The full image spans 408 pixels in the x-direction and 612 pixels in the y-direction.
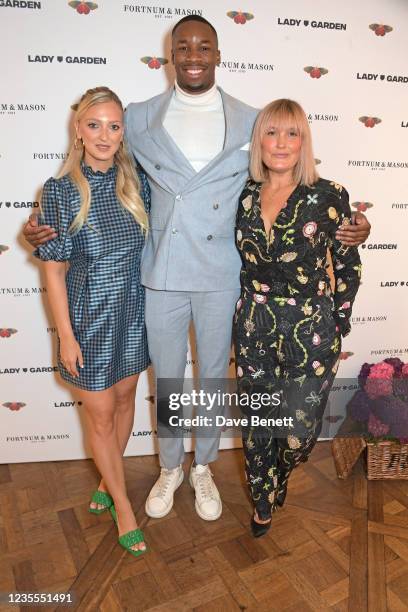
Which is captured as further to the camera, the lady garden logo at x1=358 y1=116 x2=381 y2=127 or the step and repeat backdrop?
the lady garden logo at x1=358 y1=116 x2=381 y2=127

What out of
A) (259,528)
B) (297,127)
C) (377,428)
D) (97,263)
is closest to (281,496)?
(259,528)

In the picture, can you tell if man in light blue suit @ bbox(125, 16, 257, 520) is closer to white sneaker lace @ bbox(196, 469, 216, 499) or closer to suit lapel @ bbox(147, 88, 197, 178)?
suit lapel @ bbox(147, 88, 197, 178)

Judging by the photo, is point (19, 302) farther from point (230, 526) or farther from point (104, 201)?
point (230, 526)

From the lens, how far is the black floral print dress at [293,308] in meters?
1.74

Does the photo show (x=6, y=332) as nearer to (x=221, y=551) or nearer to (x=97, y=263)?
(x=97, y=263)

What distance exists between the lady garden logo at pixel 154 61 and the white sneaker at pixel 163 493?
1.95m

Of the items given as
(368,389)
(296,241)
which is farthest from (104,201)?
(368,389)

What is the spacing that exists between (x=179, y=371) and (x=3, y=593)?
110 centimetres

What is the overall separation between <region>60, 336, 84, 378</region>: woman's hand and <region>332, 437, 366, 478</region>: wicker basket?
59.0 inches

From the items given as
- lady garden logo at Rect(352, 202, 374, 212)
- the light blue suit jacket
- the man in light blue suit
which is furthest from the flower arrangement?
the light blue suit jacket

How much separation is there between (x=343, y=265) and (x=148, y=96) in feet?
4.07

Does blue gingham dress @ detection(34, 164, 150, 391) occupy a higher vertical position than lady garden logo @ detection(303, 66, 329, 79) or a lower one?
lower

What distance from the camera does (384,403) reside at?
251 cm

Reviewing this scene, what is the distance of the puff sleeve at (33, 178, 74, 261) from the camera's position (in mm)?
1687
